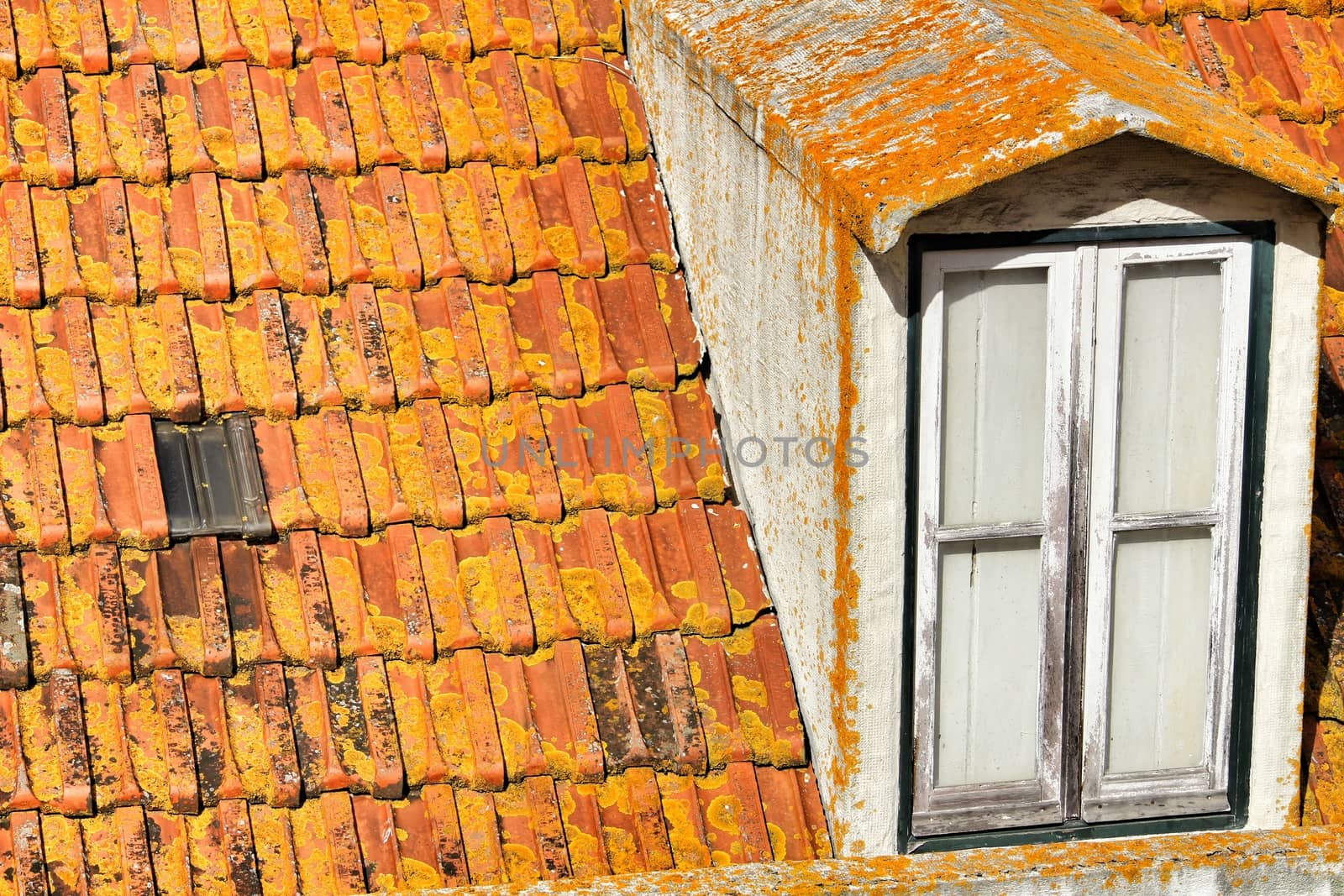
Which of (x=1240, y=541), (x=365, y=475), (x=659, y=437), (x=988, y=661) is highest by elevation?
(x=659, y=437)

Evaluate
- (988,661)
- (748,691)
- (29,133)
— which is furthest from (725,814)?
(29,133)

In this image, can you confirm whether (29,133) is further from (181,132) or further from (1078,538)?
(1078,538)

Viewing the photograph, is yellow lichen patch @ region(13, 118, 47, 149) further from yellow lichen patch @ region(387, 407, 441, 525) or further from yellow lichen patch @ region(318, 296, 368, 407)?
yellow lichen patch @ region(387, 407, 441, 525)

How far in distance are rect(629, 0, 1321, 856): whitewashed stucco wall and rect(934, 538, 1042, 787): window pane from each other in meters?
0.13

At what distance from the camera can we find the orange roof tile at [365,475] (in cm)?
301

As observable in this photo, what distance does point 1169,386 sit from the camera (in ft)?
9.73

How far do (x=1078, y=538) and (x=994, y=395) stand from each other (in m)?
0.34

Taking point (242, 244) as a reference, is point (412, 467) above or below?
below

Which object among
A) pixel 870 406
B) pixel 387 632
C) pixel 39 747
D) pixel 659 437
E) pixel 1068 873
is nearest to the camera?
pixel 1068 873

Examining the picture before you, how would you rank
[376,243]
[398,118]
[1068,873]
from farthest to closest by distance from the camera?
1. [398,118]
2. [376,243]
3. [1068,873]

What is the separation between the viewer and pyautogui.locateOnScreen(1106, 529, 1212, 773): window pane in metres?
3.04

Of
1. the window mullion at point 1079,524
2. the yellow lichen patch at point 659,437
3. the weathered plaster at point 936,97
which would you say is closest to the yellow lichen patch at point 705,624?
the yellow lichen patch at point 659,437

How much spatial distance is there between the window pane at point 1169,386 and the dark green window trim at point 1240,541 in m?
0.07

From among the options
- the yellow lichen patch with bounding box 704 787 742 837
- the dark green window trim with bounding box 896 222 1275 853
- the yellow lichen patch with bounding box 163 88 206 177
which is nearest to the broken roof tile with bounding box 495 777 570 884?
the yellow lichen patch with bounding box 704 787 742 837
